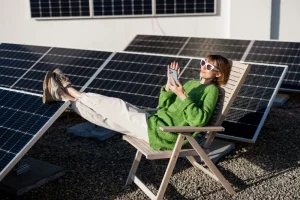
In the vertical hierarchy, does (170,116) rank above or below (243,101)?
above

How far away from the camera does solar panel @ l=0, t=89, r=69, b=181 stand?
4488 millimetres

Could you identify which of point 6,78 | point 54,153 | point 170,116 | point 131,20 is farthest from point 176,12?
point 170,116

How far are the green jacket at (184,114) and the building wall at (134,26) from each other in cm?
581

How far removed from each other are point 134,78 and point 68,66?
1320 mm

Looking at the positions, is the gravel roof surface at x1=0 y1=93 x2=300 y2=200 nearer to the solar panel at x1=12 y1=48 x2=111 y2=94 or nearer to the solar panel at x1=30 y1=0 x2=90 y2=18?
the solar panel at x1=12 y1=48 x2=111 y2=94

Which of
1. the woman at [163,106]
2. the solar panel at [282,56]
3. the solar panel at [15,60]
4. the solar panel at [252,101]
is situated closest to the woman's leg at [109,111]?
the woman at [163,106]

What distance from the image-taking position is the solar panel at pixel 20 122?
14.7 feet

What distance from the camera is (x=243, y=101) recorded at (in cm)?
639

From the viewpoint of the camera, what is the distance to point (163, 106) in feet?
16.6

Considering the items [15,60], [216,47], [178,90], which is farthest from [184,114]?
[216,47]

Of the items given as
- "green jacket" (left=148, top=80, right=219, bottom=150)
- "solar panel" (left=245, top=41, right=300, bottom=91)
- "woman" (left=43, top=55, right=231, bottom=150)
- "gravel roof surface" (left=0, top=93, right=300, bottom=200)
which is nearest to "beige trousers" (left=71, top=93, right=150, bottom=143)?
"woman" (left=43, top=55, right=231, bottom=150)

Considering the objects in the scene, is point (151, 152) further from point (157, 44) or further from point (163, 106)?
point (157, 44)

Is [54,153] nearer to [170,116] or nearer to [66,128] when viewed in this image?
[66,128]

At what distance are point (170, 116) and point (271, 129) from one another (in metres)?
2.48
